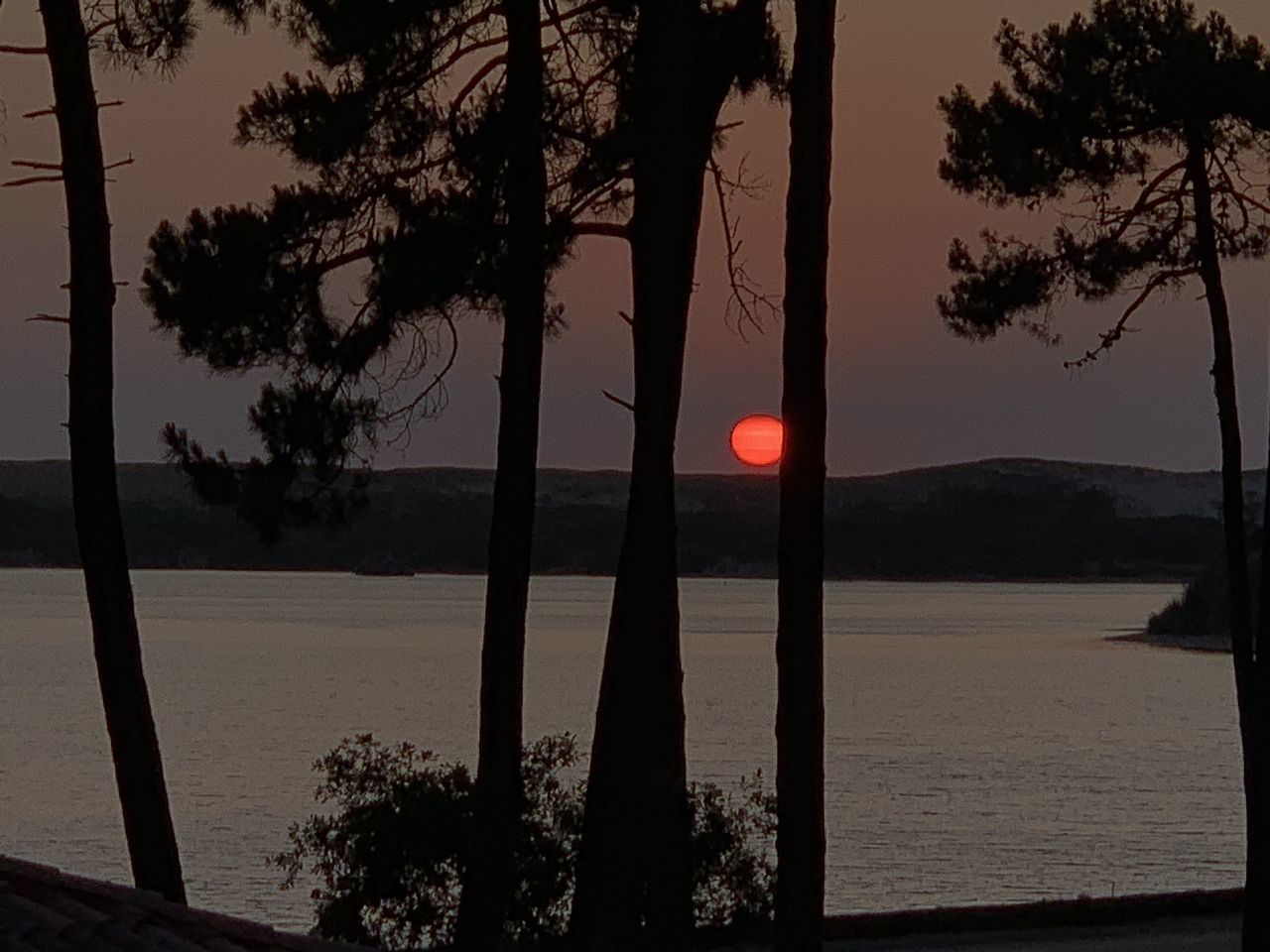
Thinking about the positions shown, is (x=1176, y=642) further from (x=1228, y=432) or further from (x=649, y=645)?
(x=649, y=645)

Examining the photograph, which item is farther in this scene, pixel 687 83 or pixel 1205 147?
pixel 1205 147

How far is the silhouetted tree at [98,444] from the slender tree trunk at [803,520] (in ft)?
11.7

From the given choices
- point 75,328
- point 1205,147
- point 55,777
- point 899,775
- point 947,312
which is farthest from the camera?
point 899,775

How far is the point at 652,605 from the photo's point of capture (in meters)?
14.3

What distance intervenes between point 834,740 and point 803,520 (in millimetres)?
42007

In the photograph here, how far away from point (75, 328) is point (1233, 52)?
10.3 m

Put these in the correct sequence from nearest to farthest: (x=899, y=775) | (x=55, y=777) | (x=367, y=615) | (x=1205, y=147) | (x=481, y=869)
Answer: (x=481, y=869) < (x=1205, y=147) < (x=55, y=777) < (x=899, y=775) < (x=367, y=615)

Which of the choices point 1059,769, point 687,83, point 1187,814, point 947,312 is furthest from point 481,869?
point 1059,769

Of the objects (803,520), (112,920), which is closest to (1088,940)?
(803,520)

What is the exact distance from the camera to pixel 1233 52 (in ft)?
62.9

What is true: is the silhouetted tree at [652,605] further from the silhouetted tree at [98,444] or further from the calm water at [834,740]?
the calm water at [834,740]

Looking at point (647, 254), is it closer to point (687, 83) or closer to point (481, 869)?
point (687, 83)

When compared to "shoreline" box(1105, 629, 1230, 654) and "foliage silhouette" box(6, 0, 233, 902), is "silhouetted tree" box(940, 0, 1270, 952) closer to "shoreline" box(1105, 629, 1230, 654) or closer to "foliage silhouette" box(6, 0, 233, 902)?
"foliage silhouette" box(6, 0, 233, 902)

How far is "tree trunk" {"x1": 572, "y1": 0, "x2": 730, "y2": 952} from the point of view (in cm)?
1388
